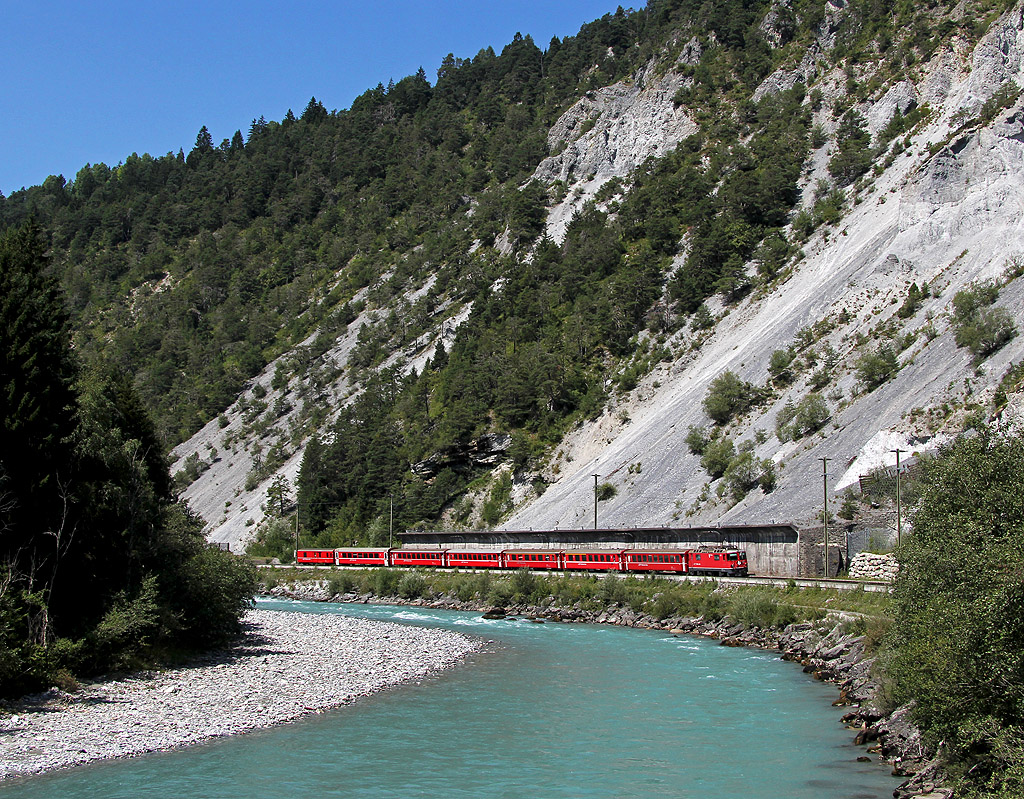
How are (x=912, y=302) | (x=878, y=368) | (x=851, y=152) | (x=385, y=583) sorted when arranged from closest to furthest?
(x=878, y=368) < (x=385, y=583) < (x=912, y=302) < (x=851, y=152)

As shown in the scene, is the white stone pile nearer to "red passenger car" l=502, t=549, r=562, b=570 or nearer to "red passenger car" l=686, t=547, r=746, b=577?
"red passenger car" l=686, t=547, r=746, b=577

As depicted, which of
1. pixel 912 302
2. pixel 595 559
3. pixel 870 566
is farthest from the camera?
pixel 912 302

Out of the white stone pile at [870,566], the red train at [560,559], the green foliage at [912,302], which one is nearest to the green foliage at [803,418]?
the green foliage at [912,302]

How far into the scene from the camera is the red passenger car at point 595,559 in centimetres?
5538

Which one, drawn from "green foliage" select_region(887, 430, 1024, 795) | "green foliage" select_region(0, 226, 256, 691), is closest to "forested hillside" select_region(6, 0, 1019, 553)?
"green foliage" select_region(0, 226, 256, 691)

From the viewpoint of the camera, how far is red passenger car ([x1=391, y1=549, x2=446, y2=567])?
6975 cm

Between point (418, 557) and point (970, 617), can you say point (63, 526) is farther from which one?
point (418, 557)

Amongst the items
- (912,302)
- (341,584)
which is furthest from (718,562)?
(341,584)

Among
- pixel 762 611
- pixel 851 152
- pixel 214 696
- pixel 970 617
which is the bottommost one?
pixel 214 696

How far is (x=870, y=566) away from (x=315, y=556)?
164 feet

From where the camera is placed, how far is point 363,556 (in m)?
75.4

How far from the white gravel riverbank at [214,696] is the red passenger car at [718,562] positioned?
629 inches

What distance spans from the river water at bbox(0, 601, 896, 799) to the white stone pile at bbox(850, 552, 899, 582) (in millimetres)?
12468

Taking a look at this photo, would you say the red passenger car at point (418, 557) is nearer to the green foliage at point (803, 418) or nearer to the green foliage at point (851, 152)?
the green foliage at point (803, 418)
